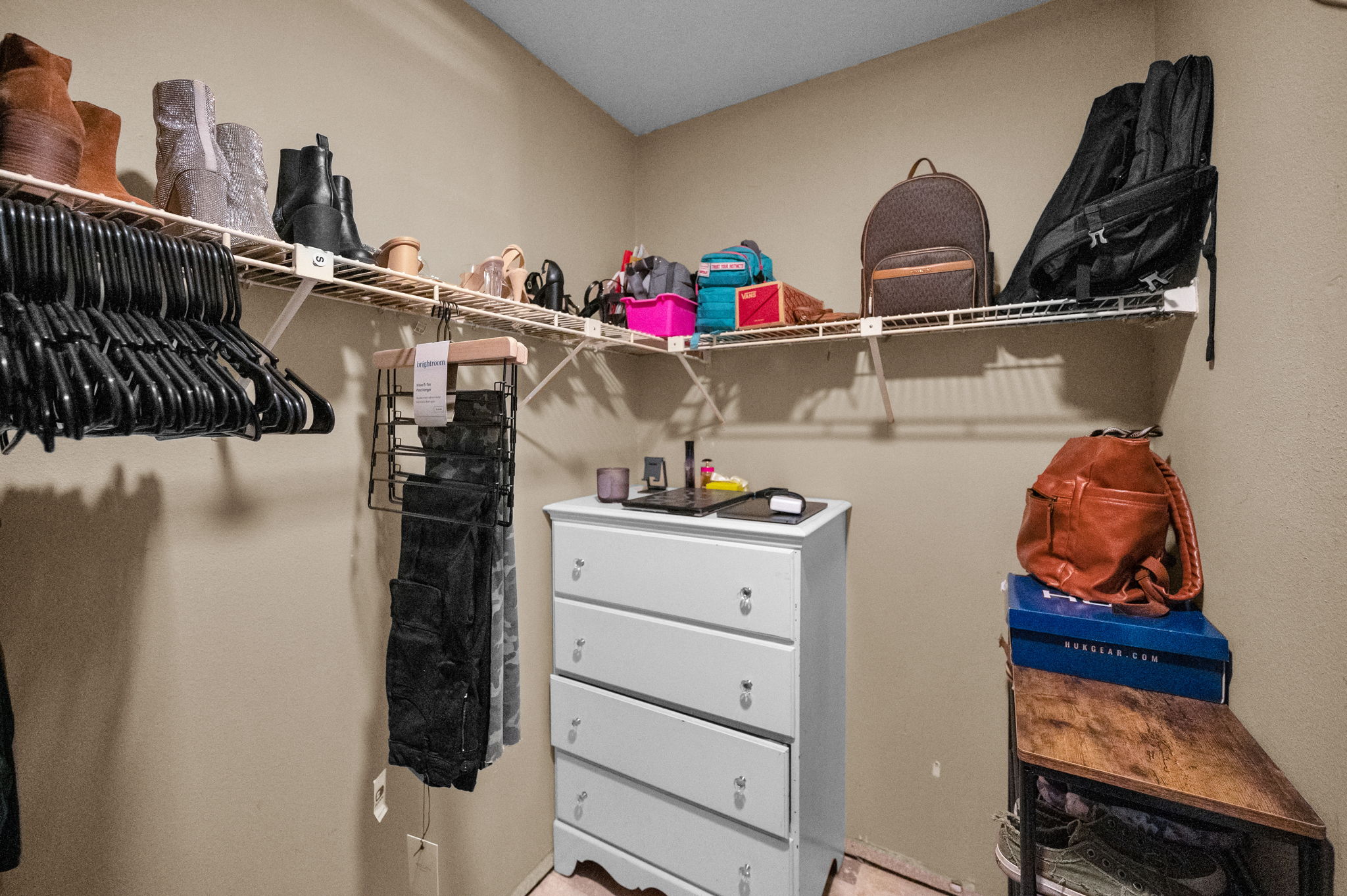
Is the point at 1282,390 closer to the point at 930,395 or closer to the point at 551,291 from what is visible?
the point at 930,395

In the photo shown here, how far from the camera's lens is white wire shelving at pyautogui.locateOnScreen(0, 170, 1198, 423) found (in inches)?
33.0

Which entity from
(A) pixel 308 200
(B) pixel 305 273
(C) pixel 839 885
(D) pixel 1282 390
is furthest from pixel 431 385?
(C) pixel 839 885

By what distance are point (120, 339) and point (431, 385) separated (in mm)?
500

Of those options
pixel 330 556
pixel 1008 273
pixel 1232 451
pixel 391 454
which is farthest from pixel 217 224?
pixel 1008 273

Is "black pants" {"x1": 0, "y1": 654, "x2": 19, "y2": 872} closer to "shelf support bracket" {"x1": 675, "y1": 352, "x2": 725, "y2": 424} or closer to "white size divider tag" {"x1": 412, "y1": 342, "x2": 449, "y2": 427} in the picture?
Result: "white size divider tag" {"x1": 412, "y1": 342, "x2": 449, "y2": 427}

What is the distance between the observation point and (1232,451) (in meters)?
1.07

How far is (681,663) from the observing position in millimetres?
1675

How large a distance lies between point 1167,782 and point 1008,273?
1.48 meters

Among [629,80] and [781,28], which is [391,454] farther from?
[781,28]

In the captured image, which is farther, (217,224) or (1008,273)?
(1008,273)

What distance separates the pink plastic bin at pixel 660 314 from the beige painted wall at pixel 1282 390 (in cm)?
141

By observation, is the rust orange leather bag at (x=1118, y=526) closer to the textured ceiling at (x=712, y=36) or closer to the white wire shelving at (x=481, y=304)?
the white wire shelving at (x=481, y=304)

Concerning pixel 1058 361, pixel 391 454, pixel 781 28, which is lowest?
pixel 391 454

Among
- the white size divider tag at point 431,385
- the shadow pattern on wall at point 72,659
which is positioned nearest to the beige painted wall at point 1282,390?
the white size divider tag at point 431,385
